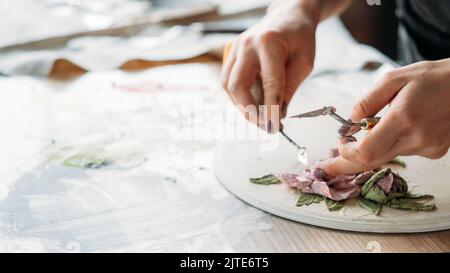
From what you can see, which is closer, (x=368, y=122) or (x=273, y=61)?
(x=368, y=122)

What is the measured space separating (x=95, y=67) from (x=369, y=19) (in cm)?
104

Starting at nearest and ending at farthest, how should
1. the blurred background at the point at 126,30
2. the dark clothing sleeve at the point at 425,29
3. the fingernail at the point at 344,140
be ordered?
the fingernail at the point at 344,140
the dark clothing sleeve at the point at 425,29
the blurred background at the point at 126,30

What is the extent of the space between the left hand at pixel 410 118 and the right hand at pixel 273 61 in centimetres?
21

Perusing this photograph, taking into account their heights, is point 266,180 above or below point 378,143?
below

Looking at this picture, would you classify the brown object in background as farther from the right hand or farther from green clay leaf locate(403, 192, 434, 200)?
green clay leaf locate(403, 192, 434, 200)

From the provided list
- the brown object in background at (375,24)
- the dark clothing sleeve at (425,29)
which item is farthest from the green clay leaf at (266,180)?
the brown object in background at (375,24)

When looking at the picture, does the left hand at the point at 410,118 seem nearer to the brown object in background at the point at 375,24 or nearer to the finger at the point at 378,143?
the finger at the point at 378,143

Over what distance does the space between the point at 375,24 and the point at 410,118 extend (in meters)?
1.32

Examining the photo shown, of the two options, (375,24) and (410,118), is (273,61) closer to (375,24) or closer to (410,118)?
(410,118)

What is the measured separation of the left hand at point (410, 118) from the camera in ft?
2.54

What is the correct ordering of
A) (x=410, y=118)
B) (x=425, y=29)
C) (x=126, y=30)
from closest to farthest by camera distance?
1. (x=410, y=118)
2. (x=425, y=29)
3. (x=126, y=30)

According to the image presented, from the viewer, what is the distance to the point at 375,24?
2008 millimetres

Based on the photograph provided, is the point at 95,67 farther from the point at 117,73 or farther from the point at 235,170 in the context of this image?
the point at 235,170

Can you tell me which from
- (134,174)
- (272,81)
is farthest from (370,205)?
(134,174)
